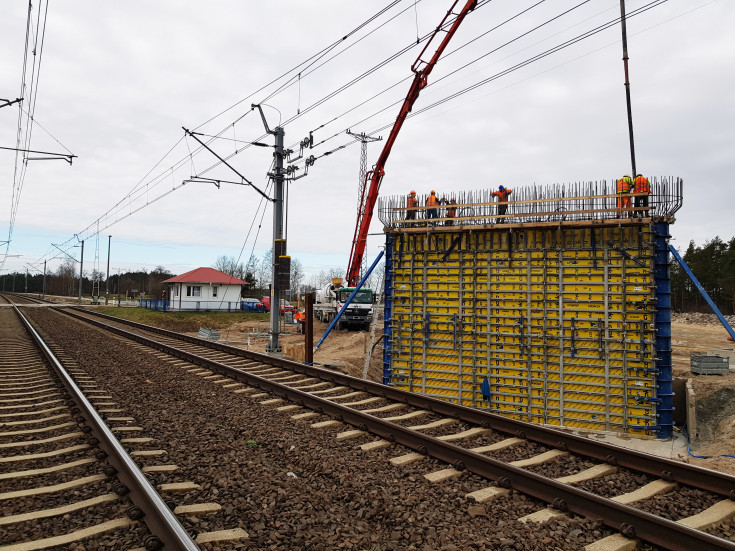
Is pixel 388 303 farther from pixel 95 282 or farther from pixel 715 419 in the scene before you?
pixel 95 282

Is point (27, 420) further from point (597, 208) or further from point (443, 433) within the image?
point (597, 208)

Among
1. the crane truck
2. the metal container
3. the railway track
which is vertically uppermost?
the crane truck

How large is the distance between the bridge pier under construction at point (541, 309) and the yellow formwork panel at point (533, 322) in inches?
0.9

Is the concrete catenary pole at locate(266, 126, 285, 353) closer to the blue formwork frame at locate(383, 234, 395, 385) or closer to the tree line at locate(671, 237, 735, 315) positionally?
the blue formwork frame at locate(383, 234, 395, 385)

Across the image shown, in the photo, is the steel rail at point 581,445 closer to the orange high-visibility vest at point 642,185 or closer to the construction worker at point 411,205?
the construction worker at point 411,205

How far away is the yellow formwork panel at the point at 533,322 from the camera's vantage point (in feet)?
30.8

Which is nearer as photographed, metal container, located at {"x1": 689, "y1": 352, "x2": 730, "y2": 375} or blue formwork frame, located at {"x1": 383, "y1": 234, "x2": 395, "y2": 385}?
blue formwork frame, located at {"x1": 383, "y1": 234, "x2": 395, "y2": 385}

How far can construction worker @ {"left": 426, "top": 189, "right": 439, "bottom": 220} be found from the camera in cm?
1186

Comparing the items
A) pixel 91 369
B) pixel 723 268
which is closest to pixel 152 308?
pixel 91 369

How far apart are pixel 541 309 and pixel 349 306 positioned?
2053 centimetres

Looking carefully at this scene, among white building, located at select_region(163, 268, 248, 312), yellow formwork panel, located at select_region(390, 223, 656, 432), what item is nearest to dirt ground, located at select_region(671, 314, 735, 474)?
yellow formwork panel, located at select_region(390, 223, 656, 432)

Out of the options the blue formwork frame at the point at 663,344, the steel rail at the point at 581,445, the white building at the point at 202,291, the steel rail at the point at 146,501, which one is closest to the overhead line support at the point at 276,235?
the steel rail at the point at 581,445

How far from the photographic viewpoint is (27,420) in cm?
765

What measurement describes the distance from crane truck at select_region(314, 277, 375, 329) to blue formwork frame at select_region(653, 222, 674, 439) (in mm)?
19411
